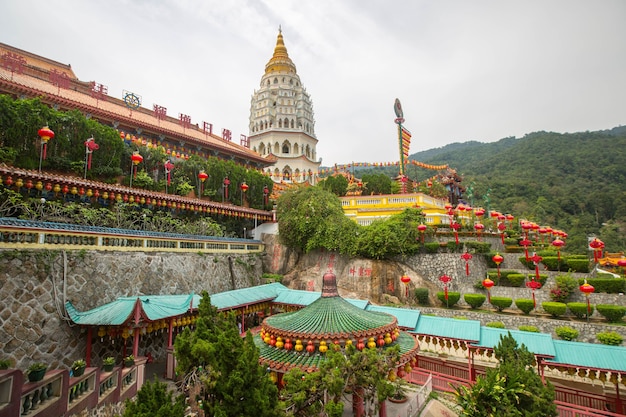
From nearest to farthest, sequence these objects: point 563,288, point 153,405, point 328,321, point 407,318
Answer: point 153,405 → point 328,321 → point 407,318 → point 563,288

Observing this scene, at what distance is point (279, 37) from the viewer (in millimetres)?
50594

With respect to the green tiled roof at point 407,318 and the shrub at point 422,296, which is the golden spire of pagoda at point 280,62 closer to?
the shrub at point 422,296

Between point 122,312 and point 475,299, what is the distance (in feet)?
56.9

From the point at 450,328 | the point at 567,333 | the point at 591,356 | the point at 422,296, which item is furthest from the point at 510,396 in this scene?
the point at 422,296

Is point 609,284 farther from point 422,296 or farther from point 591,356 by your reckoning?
point 591,356

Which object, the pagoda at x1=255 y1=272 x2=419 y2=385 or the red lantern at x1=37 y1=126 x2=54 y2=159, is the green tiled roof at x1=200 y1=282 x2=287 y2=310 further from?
the red lantern at x1=37 y1=126 x2=54 y2=159

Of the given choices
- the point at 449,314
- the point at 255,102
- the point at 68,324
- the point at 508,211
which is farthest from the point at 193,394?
the point at 508,211

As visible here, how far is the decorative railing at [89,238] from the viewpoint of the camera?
1171 cm

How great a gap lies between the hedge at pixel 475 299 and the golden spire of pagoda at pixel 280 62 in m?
38.4

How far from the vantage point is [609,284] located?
59.0 ft

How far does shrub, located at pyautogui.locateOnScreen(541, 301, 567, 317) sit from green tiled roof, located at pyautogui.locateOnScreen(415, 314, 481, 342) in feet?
24.1

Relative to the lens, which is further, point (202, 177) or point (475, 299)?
point (202, 177)

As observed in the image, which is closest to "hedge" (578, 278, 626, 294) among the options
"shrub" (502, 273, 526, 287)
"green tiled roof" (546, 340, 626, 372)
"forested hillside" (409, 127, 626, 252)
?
"shrub" (502, 273, 526, 287)

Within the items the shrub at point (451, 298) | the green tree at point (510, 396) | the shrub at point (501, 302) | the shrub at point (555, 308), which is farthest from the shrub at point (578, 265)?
the green tree at point (510, 396)
